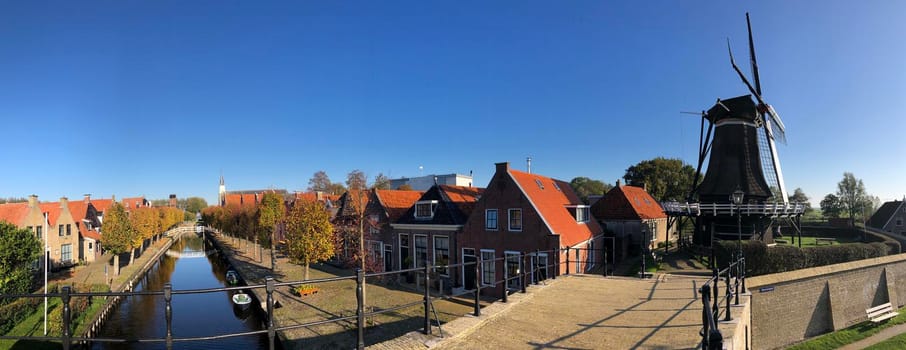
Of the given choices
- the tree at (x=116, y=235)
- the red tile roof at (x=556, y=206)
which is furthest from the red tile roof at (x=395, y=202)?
the tree at (x=116, y=235)

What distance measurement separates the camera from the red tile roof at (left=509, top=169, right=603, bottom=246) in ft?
60.8

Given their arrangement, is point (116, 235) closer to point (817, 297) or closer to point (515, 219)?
point (515, 219)

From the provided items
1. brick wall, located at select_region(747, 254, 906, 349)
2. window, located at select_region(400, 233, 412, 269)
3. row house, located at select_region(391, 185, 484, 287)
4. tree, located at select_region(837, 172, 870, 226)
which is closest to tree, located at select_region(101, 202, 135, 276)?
window, located at select_region(400, 233, 412, 269)

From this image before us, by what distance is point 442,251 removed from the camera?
22.9 metres

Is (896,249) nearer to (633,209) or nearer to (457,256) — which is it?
(633,209)

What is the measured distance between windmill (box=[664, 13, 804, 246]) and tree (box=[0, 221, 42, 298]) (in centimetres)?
3260

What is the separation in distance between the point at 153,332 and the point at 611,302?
20.8 meters

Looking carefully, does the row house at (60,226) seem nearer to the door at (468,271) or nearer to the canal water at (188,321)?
the canal water at (188,321)

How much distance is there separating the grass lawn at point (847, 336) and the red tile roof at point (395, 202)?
20.9m

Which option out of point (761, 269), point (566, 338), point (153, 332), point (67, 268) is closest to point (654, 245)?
point (761, 269)

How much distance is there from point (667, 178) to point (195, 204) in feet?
514

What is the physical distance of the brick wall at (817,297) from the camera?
14.8 metres

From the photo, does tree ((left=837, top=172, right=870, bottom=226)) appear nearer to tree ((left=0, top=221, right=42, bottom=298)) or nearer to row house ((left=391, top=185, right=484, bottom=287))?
row house ((left=391, top=185, right=484, bottom=287))

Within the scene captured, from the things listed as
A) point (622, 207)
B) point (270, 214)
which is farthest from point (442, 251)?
point (270, 214)
